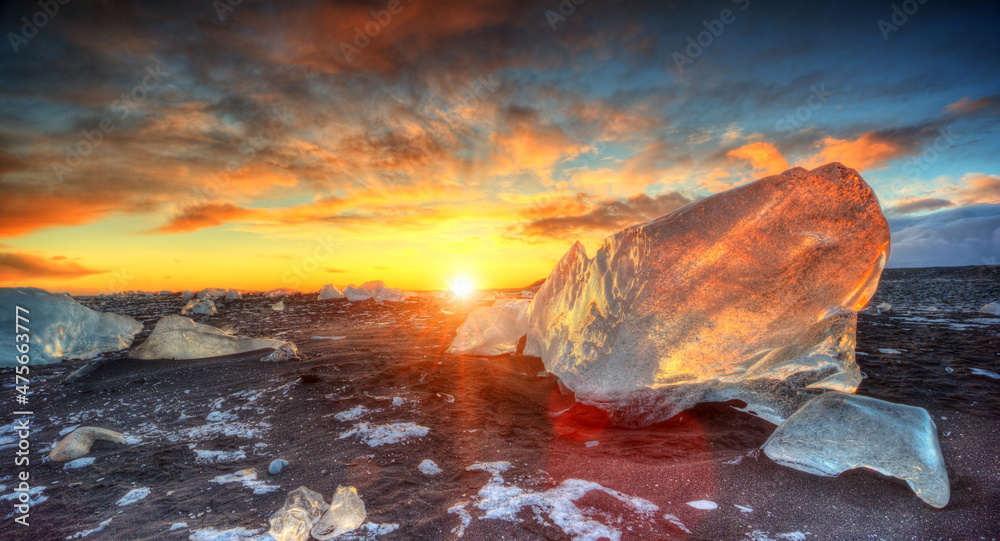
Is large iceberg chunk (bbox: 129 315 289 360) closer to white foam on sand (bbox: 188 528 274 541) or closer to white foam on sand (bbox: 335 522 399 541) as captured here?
white foam on sand (bbox: 188 528 274 541)

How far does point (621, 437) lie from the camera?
3.67m

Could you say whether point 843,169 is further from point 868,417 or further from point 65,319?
point 65,319

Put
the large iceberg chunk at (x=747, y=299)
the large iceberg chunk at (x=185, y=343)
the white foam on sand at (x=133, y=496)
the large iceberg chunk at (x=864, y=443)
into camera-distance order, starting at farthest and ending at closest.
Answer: the large iceberg chunk at (x=185, y=343) → the large iceberg chunk at (x=747, y=299) → the white foam on sand at (x=133, y=496) → the large iceberg chunk at (x=864, y=443)

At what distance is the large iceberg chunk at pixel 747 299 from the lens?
3520 millimetres

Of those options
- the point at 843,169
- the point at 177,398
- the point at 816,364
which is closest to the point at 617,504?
the point at 816,364

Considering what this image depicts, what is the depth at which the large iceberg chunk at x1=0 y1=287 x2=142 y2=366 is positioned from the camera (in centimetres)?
752

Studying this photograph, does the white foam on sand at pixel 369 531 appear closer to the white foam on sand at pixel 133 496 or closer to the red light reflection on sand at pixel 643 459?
the red light reflection on sand at pixel 643 459

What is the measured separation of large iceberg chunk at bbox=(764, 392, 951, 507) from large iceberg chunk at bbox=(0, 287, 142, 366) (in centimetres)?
1213

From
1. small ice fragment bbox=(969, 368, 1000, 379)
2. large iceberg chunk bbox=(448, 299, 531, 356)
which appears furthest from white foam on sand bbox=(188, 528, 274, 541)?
small ice fragment bbox=(969, 368, 1000, 379)

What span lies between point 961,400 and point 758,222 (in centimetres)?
328

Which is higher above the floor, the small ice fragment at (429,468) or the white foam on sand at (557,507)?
the white foam on sand at (557,507)

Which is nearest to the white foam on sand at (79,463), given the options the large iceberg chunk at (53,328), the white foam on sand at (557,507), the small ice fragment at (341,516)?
the small ice fragment at (341,516)

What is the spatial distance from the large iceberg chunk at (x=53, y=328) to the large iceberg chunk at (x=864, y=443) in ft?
39.8

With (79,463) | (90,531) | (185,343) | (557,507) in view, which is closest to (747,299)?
(557,507)
